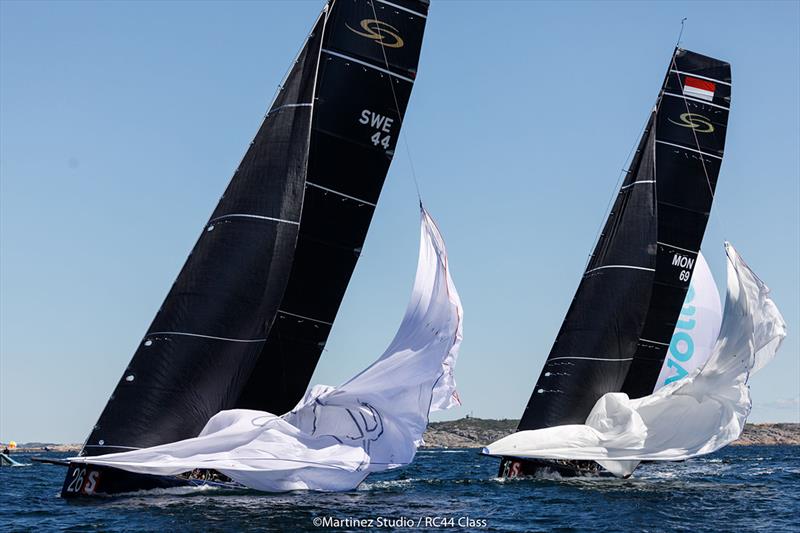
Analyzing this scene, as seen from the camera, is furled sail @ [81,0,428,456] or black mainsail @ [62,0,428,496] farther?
furled sail @ [81,0,428,456]

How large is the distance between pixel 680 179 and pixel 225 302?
1842 cm

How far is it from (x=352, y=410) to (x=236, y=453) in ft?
9.25

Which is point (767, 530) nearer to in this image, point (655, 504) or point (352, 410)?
point (655, 504)

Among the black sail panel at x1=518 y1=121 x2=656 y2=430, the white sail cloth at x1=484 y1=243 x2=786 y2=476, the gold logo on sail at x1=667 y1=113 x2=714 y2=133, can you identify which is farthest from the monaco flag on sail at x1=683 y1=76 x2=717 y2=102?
the white sail cloth at x1=484 y1=243 x2=786 y2=476

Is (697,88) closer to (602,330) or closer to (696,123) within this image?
(696,123)

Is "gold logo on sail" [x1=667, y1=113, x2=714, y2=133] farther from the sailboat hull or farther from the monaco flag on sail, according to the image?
the sailboat hull

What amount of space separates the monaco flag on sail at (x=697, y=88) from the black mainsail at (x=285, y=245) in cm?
1337

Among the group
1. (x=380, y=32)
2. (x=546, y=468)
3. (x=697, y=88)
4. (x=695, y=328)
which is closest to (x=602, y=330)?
(x=546, y=468)

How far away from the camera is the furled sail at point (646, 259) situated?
3534cm

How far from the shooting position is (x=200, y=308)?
25.0 metres

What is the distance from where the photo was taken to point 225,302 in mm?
25219

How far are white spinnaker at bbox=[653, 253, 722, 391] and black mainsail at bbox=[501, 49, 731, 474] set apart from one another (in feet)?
5.76

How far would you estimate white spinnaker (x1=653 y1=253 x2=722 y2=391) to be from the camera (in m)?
39.5

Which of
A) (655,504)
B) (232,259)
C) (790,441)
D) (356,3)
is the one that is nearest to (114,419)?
(232,259)
